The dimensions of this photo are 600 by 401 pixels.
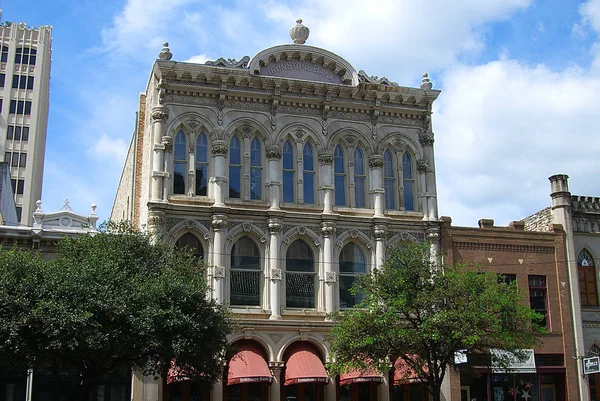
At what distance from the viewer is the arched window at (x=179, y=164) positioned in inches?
1237

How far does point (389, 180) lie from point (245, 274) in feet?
26.4

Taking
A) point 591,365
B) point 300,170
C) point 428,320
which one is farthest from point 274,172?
point 591,365

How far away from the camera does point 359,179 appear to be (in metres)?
34.0

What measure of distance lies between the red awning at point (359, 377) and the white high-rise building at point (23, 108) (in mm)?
57450

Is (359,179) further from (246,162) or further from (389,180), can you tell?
(246,162)

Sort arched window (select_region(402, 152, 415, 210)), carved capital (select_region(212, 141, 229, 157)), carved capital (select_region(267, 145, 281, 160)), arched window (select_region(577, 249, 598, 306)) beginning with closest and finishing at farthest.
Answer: carved capital (select_region(212, 141, 229, 157)) < carved capital (select_region(267, 145, 281, 160)) < arched window (select_region(402, 152, 415, 210)) < arched window (select_region(577, 249, 598, 306))

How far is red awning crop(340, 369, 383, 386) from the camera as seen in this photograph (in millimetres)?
29522

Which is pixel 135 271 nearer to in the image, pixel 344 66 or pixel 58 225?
pixel 58 225

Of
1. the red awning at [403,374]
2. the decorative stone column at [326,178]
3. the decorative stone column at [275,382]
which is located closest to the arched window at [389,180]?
the decorative stone column at [326,178]

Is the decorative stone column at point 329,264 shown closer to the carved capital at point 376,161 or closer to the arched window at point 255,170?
the arched window at point 255,170

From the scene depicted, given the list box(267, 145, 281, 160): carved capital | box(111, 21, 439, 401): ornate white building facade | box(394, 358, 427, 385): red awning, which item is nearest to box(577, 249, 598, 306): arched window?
box(111, 21, 439, 401): ornate white building facade

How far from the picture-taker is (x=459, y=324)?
2492 cm

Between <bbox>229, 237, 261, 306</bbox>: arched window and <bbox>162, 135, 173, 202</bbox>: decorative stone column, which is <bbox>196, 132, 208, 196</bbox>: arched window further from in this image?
<bbox>229, 237, 261, 306</bbox>: arched window

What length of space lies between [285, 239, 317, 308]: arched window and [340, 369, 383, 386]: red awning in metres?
3.32
